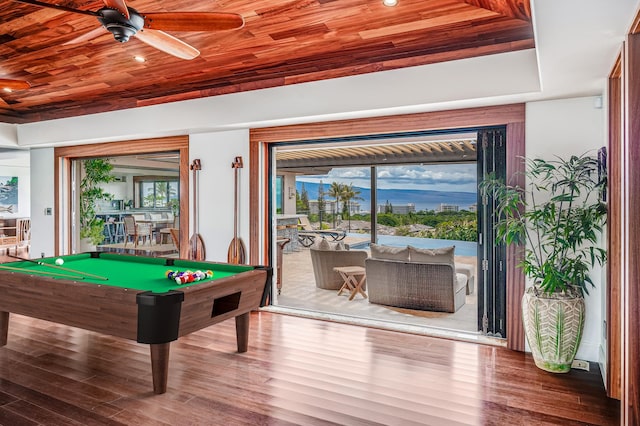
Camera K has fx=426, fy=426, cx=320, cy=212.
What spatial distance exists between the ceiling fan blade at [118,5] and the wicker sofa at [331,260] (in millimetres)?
4443

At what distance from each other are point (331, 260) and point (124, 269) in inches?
123

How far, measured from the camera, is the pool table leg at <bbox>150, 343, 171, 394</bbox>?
289 cm

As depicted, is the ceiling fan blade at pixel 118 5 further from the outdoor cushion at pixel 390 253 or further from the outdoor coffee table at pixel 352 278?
the outdoor coffee table at pixel 352 278

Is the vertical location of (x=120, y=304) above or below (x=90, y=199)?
below

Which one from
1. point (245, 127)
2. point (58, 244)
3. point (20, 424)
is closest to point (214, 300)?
point (20, 424)

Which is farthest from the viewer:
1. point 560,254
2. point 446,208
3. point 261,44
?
point 446,208

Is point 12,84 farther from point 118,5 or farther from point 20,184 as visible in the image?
point 20,184

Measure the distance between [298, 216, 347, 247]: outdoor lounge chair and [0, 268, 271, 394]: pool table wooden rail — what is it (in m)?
5.54

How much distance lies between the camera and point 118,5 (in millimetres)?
2168

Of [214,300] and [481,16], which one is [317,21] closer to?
[481,16]

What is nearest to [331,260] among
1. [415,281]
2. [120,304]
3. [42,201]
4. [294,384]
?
[415,281]

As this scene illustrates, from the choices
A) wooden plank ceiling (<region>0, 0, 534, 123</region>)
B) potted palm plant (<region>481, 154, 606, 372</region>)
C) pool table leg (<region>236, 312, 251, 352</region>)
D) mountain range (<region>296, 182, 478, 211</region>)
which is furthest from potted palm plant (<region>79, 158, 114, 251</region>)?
potted palm plant (<region>481, 154, 606, 372</region>)

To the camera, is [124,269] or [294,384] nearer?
[294,384]

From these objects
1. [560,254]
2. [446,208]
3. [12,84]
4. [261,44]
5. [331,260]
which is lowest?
[331,260]
